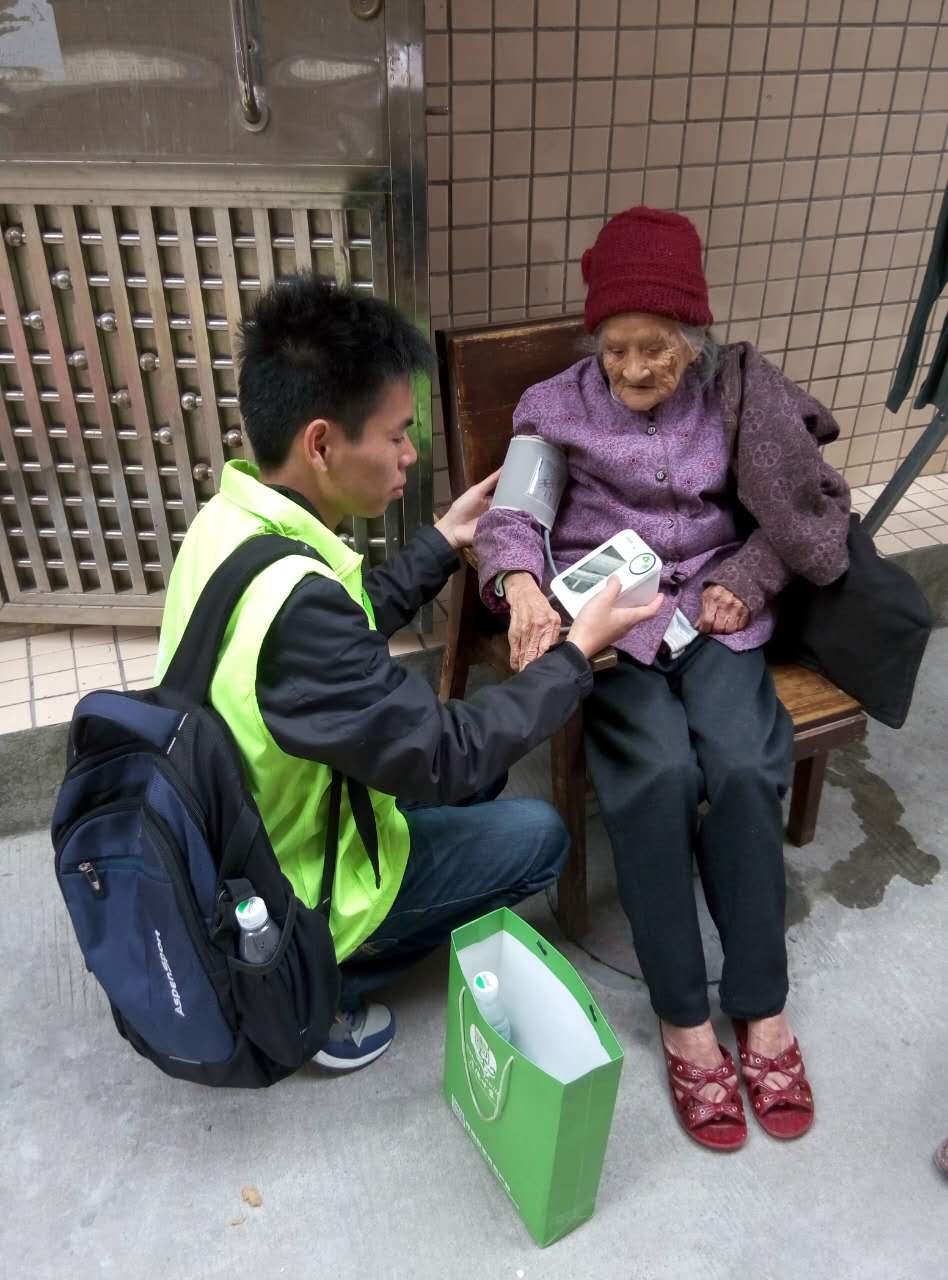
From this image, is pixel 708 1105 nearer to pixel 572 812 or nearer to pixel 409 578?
pixel 572 812

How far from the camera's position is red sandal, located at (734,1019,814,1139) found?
5.82 ft

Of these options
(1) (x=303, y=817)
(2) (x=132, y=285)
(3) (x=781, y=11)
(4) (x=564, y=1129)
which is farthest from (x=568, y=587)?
(3) (x=781, y=11)

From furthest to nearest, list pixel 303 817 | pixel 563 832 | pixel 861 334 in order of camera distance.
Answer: pixel 861 334 → pixel 563 832 → pixel 303 817

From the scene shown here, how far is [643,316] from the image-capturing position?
73.3 inches

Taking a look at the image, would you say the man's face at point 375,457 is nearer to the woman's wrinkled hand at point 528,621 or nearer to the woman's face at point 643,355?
the woman's wrinkled hand at point 528,621

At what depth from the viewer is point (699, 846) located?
1851mm

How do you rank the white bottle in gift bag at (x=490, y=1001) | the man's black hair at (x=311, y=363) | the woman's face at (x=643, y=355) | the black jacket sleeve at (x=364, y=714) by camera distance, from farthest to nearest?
the woman's face at (x=643, y=355), the white bottle in gift bag at (x=490, y=1001), the man's black hair at (x=311, y=363), the black jacket sleeve at (x=364, y=714)

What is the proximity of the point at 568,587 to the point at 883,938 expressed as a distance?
1.08 m

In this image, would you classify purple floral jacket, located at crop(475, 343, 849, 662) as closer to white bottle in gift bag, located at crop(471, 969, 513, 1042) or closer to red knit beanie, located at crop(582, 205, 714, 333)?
red knit beanie, located at crop(582, 205, 714, 333)

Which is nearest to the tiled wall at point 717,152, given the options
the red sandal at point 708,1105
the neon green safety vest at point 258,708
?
the neon green safety vest at point 258,708

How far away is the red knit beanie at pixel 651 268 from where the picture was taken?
5.92 ft

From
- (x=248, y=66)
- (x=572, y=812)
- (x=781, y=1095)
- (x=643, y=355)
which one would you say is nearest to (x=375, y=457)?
(x=643, y=355)

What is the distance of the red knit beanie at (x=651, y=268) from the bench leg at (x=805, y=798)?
107cm

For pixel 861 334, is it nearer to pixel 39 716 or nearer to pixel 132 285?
pixel 132 285
